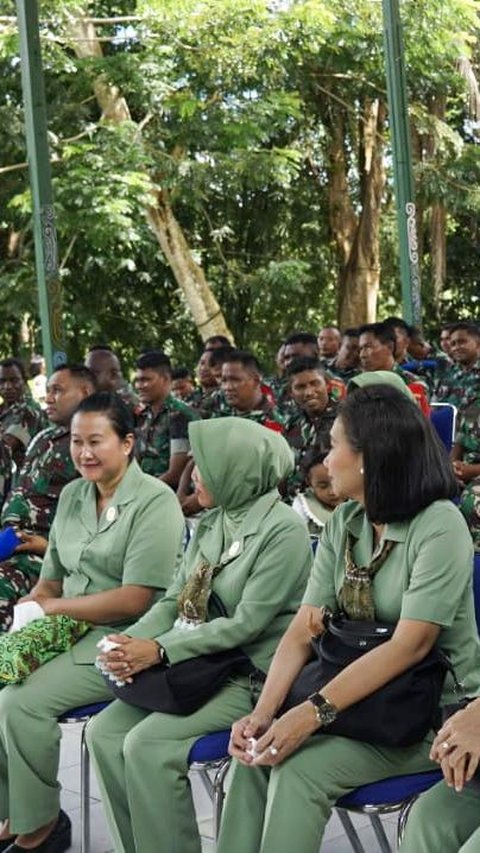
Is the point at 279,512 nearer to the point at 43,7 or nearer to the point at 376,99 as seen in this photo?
the point at 43,7

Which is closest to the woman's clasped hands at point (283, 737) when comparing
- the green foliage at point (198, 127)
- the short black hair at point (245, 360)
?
the short black hair at point (245, 360)

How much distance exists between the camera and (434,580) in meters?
2.64

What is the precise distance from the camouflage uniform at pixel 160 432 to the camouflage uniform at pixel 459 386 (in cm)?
136

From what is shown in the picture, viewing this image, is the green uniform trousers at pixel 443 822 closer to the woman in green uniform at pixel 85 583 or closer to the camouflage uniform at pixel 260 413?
the woman in green uniform at pixel 85 583

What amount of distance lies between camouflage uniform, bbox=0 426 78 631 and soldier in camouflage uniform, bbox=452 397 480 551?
165 cm

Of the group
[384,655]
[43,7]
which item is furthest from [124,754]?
[43,7]

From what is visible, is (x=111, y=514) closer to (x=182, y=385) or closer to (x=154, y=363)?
(x=154, y=363)

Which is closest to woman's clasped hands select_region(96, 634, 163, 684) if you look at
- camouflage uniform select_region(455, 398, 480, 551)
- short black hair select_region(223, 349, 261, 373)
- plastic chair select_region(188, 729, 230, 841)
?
plastic chair select_region(188, 729, 230, 841)

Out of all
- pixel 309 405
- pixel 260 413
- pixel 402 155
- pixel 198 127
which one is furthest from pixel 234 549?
pixel 198 127

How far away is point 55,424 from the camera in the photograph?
5.00 metres

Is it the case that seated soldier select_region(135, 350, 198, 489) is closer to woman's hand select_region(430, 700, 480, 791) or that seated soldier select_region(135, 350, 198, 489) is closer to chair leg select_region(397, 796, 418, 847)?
chair leg select_region(397, 796, 418, 847)

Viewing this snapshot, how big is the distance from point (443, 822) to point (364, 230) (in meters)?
14.4

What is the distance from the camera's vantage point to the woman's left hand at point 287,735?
2.63m

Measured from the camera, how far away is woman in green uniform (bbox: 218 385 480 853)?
8.61 feet
